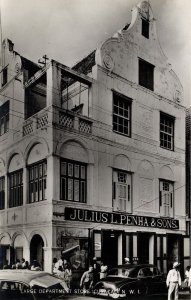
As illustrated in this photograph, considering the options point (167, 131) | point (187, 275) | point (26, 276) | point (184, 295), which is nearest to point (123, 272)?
point (184, 295)

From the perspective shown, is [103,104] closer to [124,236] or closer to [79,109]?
[79,109]

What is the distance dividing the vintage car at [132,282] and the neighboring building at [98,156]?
0.96 feet

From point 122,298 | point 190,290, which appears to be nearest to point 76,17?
point 122,298

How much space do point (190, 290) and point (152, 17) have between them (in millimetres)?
3761

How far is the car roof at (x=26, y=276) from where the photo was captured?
4.65 meters

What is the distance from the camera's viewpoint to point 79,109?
19.7 ft

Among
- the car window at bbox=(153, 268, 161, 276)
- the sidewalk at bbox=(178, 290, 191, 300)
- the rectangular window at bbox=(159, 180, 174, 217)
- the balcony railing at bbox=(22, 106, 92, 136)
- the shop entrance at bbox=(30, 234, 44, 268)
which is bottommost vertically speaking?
the sidewalk at bbox=(178, 290, 191, 300)

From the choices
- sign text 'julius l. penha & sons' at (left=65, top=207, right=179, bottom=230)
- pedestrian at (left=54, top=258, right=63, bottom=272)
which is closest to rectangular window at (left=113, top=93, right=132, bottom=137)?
sign text 'julius l. penha & sons' at (left=65, top=207, right=179, bottom=230)

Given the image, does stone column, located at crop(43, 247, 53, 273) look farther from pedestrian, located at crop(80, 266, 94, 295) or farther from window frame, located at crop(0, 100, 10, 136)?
window frame, located at crop(0, 100, 10, 136)

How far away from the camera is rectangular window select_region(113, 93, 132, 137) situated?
20.9 ft

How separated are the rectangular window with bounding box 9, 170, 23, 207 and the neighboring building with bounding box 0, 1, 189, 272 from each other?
1 centimetres

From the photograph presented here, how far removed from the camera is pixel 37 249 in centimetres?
560

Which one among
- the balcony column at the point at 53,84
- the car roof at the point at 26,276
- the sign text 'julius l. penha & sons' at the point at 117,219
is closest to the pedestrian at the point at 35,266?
the car roof at the point at 26,276

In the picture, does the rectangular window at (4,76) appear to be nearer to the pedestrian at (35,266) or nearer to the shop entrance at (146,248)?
the pedestrian at (35,266)
